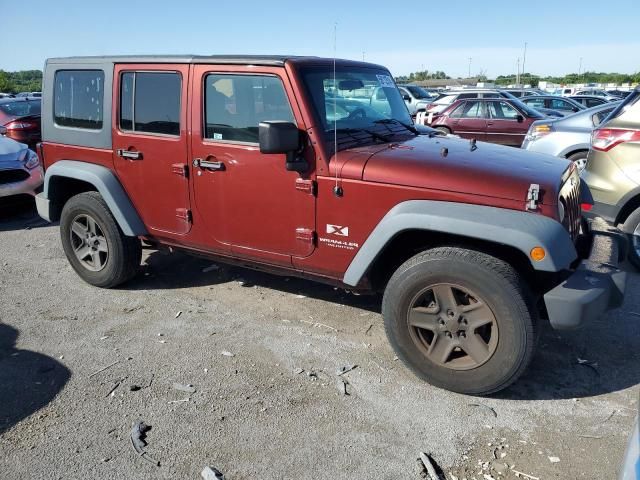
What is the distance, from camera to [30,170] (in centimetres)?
755

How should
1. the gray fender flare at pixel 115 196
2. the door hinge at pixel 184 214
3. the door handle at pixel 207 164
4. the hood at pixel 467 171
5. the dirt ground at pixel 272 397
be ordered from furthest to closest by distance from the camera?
the gray fender flare at pixel 115 196 < the door hinge at pixel 184 214 < the door handle at pixel 207 164 < the hood at pixel 467 171 < the dirt ground at pixel 272 397

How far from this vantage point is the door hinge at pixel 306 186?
352 centimetres

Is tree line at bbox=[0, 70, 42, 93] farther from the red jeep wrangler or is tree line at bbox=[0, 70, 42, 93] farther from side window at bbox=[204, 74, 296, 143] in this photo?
side window at bbox=[204, 74, 296, 143]

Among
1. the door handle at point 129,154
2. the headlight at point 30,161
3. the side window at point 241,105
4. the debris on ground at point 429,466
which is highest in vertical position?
the side window at point 241,105

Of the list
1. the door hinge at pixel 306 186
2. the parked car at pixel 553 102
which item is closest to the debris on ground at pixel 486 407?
the door hinge at pixel 306 186

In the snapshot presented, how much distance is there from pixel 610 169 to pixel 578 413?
2921mm

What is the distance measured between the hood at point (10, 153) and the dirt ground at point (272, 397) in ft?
11.0

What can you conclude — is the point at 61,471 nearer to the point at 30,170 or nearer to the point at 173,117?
the point at 173,117

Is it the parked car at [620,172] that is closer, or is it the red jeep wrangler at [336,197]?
the red jeep wrangler at [336,197]

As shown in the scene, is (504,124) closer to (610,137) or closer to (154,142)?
(610,137)

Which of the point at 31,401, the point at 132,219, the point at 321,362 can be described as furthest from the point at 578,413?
the point at 132,219

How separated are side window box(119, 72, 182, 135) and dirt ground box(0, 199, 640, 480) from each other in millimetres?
1469

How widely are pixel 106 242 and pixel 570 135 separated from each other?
21.1 ft

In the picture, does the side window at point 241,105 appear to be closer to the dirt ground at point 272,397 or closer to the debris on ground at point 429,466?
the dirt ground at point 272,397
